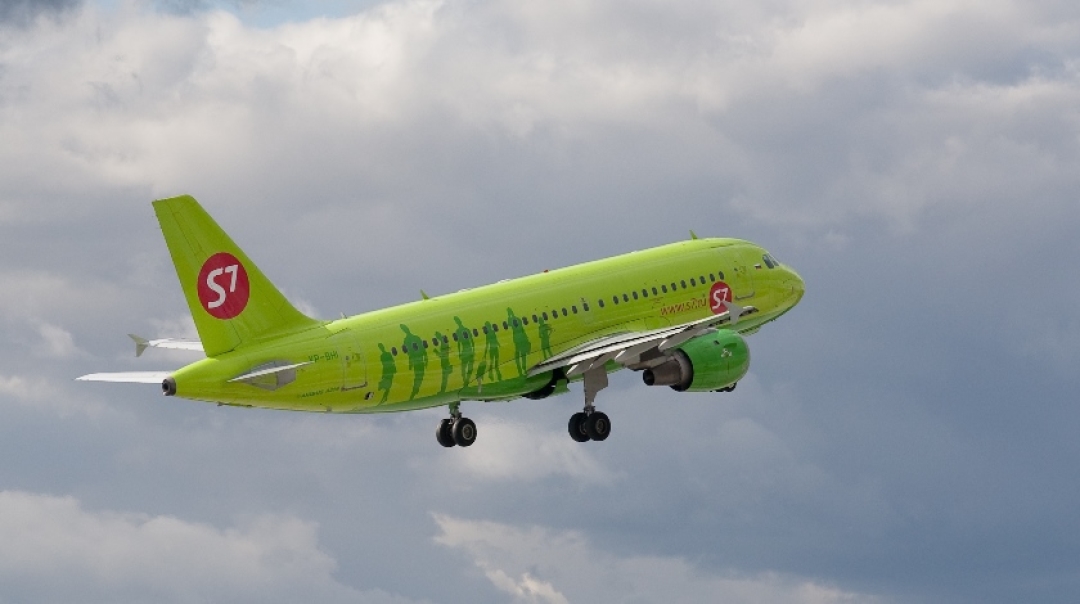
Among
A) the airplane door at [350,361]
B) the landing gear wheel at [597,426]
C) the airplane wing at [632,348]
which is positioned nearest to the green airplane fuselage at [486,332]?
the airplane door at [350,361]

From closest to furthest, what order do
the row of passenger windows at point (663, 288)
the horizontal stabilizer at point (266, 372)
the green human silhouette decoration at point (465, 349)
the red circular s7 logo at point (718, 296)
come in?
the horizontal stabilizer at point (266, 372)
the green human silhouette decoration at point (465, 349)
the row of passenger windows at point (663, 288)
the red circular s7 logo at point (718, 296)

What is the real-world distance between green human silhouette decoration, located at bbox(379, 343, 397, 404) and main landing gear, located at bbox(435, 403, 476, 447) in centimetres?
634

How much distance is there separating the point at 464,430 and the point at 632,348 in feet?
24.1

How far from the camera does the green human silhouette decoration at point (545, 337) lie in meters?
91.9

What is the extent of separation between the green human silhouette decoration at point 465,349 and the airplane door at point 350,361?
454cm

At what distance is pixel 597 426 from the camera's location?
93562 millimetres

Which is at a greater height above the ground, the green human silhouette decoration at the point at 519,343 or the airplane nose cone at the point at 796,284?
the airplane nose cone at the point at 796,284

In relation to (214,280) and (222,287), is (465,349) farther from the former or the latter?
(214,280)

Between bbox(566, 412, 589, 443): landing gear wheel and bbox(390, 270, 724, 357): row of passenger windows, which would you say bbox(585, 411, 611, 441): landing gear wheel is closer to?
bbox(566, 412, 589, 443): landing gear wheel

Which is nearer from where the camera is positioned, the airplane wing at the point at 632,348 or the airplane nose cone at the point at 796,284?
the airplane wing at the point at 632,348

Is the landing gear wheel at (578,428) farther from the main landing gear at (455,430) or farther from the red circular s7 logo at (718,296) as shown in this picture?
the red circular s7 logo at (718,296)

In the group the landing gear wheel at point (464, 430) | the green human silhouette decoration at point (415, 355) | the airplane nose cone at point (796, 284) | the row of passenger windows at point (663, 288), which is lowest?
the landing gear wheel at point (464, 430)

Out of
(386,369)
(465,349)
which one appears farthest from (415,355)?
(465,349)

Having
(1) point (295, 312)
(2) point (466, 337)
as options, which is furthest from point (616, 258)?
(1) point (295, 312)
